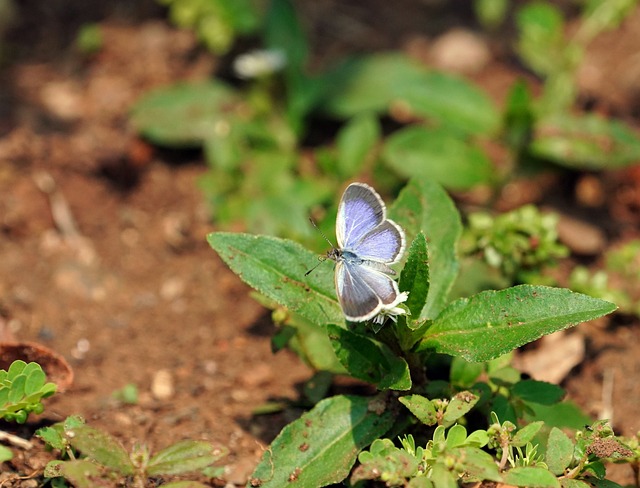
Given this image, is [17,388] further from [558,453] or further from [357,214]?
[558,453]

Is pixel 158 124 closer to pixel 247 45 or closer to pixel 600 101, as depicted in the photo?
pixel 247 45

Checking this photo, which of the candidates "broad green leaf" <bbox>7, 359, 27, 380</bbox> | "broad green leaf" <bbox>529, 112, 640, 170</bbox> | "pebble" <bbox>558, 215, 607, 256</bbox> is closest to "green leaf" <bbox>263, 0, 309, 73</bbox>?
"broad green leaf" <bbox>529, 112, 640, 170</bbox>

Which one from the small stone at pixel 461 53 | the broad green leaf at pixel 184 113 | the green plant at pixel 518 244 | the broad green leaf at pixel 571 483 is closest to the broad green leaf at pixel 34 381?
the broad green leaf at pixel 571 483

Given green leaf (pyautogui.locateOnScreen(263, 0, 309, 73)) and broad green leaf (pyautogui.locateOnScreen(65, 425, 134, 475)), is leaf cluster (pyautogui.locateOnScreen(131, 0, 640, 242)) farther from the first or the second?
broad green leaf (pyautogui.locateOnScreen(65, 425, 134, 475))

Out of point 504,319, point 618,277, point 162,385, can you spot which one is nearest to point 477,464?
point 504,319

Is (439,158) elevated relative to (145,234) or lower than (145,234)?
elevated

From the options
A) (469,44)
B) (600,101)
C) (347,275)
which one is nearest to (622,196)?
(600,101)
